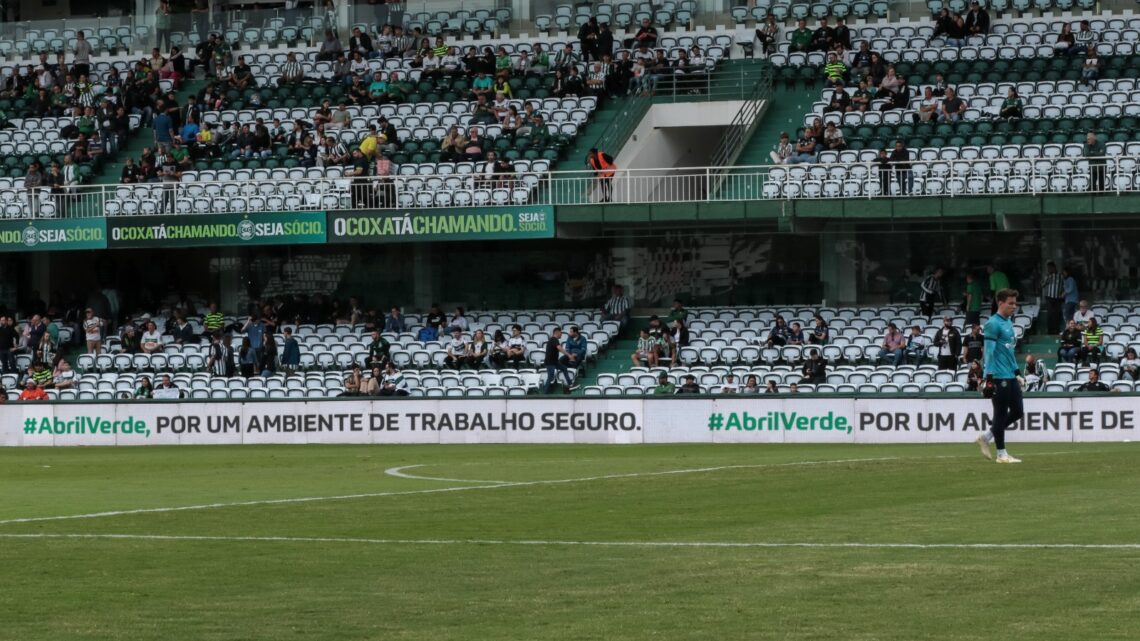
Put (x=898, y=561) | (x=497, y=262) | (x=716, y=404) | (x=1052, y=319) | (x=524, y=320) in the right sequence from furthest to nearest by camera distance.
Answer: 1. (x=497, y=262)
2. (x=524, y=320)
3. (x=1052, y=319)
4. (x=716, y=404)
5. (x=898, y=561)

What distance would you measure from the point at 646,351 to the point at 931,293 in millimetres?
6482

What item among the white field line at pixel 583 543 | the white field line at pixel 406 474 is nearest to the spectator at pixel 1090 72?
the white field line at pixel 406 474

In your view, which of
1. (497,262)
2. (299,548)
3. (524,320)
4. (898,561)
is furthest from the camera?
(497,262)

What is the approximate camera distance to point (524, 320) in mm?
42500

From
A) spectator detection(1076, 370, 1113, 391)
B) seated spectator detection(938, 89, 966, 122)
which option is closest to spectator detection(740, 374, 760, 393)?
spectator detection(1076, 370, 1113, 391)

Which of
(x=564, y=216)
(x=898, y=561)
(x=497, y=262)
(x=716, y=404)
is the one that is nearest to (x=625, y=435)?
(x=716, y=404)

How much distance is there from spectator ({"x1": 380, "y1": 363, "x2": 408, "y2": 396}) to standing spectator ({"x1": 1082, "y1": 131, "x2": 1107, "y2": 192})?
14346mm

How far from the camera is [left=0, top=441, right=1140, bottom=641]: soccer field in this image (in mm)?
9000

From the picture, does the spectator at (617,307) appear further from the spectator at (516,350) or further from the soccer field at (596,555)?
the soccer field at (596,555)

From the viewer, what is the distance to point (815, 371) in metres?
34.6

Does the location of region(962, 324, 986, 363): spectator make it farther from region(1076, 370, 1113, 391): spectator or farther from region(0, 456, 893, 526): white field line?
region(0, 456, 893, 526): white field line

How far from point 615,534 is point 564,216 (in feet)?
91.3

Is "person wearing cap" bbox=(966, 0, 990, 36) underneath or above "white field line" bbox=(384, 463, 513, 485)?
above

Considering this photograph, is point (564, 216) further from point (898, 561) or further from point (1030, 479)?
point (898, 561)
